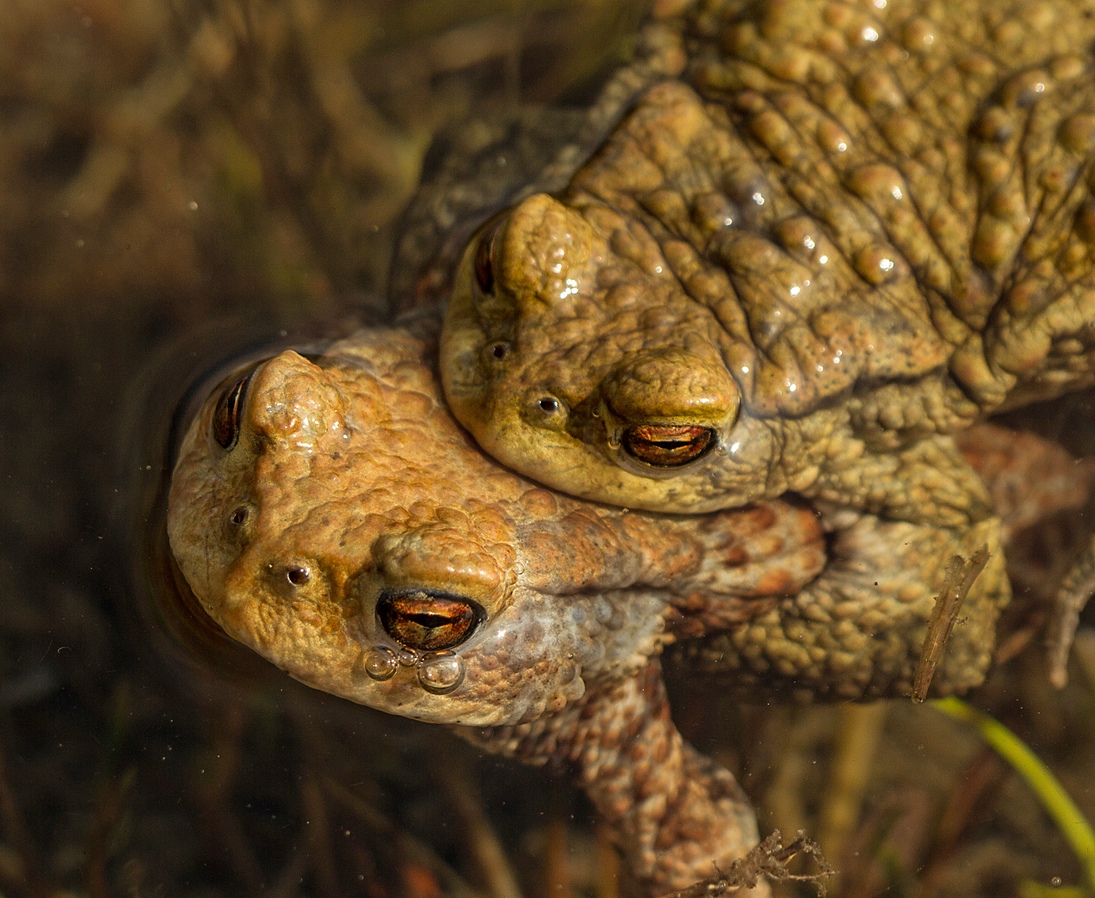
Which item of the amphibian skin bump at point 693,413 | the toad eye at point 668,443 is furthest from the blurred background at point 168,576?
the toad eye at point 668,443

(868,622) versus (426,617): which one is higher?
(426,617)

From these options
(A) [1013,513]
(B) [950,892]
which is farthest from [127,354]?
(B) [950,892]

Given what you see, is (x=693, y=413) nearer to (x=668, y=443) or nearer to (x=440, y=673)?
(x=668, y=443)

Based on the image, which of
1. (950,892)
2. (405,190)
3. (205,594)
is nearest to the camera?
(205,594)

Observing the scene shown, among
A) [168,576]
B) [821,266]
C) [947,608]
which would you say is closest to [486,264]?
[821,266]

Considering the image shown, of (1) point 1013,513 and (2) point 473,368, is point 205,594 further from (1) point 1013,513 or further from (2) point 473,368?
(1) point 1013,513
